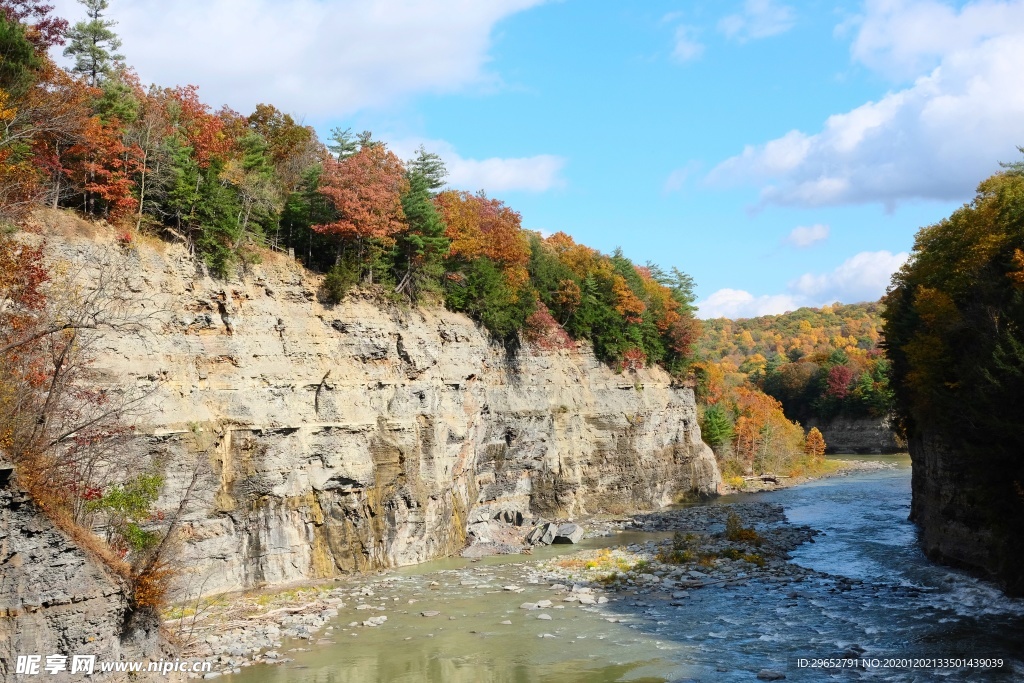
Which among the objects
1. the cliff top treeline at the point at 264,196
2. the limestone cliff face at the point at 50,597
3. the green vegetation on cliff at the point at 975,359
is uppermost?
the cliff top treeline at the point at 264,196

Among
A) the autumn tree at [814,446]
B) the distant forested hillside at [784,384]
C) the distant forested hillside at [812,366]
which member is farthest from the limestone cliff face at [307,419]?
the autumn tree at [814,446]

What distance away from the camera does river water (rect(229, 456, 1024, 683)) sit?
752 inches

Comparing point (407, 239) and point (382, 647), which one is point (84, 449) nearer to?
point (382, 647)

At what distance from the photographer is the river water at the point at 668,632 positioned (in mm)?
19094

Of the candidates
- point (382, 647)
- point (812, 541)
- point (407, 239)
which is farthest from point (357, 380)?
point (812, 541)

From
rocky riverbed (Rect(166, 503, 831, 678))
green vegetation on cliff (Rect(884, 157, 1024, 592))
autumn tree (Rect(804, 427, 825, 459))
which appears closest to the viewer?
rocky riverbed (Rect(166, 503, 831, 678))

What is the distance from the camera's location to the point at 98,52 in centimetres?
3262

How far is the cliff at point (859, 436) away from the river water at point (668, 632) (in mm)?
74755

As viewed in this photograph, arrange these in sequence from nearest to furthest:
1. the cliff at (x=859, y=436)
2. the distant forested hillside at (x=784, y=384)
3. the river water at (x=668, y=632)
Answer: the river water at (x=668, y=632) → the distant forested hillside at (x=784, y=384) → the cliff at (x=859, y=436)

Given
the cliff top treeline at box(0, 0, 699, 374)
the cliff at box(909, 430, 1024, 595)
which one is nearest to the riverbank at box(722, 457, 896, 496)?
the cliff top treeline at box(0, 0, 699, 374)

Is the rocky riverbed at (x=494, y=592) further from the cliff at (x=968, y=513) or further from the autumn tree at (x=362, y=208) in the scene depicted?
the autumn tree at (x=362, y=208)

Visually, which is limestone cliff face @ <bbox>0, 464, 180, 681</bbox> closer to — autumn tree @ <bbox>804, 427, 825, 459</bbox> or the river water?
the river water

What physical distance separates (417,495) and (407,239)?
1193 cm

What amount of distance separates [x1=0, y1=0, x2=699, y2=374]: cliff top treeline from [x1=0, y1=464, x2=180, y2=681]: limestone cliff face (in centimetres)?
726
